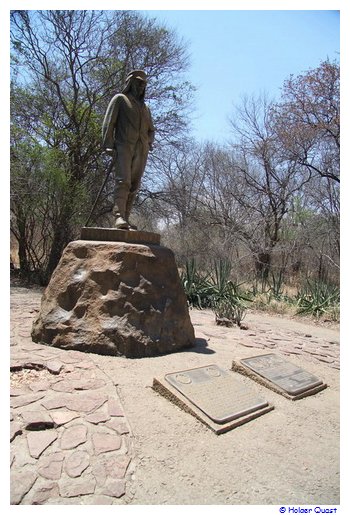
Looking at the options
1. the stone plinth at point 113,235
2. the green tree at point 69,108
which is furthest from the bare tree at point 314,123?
the stone plinth at point 113,235

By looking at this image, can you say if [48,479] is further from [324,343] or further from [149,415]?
[324,343]

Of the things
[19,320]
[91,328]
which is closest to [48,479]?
[91,328]

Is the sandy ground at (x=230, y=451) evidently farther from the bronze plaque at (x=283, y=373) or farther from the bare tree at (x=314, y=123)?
the bare tree at (x=314, y=123)

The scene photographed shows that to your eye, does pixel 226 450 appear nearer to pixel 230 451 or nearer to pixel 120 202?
pixel 230 451

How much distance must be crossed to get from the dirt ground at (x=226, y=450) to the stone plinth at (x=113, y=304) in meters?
0.19

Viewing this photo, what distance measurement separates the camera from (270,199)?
1409 centimetres

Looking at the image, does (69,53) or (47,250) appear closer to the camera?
(69,53)

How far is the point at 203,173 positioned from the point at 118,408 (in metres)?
Answer: 14.7

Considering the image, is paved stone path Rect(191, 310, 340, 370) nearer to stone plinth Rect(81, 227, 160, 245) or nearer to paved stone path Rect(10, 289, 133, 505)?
stone plinth Rect(81, 227, 160, 245)

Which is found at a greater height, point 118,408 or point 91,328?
point 91,328

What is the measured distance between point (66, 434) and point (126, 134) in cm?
317

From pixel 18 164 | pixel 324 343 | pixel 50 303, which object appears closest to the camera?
pixel 50 303

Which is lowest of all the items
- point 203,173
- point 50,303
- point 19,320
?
point 19,320

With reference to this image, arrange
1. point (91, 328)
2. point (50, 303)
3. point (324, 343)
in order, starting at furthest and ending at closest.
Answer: point (324, 343) < point (50, 303) < point (91, 328)
